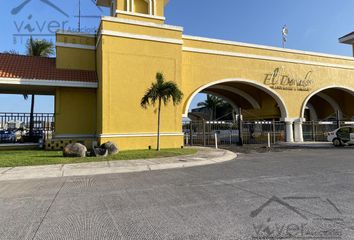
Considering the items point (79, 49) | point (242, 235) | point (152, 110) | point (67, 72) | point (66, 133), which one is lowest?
point (242, 235)

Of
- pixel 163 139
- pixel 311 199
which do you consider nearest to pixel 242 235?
pixel 311 199

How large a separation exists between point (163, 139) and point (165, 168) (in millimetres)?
8012

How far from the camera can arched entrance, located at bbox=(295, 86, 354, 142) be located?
105 ft

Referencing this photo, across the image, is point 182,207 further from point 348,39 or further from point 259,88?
point 348,39

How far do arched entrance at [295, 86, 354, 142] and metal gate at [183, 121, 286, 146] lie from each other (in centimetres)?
200

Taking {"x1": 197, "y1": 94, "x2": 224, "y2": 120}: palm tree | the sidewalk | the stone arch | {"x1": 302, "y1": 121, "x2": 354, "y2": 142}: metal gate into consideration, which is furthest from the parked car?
{"x1": 197, "y1": 94, "x2": 224, "y2": 120}: palm tree

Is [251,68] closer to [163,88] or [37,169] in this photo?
[163,88]

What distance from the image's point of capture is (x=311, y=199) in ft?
22.1

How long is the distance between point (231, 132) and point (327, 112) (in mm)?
13500

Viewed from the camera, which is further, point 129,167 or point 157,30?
point 157,30

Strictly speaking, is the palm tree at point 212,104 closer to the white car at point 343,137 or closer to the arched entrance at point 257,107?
the arched entrance at point 257,107

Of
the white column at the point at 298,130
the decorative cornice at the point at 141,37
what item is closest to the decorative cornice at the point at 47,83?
the decorative cornice at the point at 141,37
